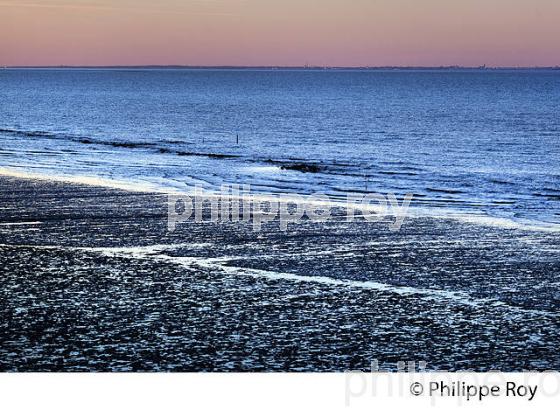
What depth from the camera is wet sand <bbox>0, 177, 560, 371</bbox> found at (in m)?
11.0

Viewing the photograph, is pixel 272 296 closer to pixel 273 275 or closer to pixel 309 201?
pixel 273 275

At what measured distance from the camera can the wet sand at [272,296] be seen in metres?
11.0

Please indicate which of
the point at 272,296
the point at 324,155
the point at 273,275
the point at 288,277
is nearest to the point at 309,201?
the point at 273,275

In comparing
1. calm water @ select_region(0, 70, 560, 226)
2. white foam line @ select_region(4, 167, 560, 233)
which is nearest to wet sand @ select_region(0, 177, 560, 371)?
white foam line @ select_region(4, 167, 560, 233)

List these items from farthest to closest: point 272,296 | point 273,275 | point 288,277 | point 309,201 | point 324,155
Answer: point 324,155
point 309,201
point 273,275
point 288,277
point 272,296

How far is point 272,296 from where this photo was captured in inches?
550

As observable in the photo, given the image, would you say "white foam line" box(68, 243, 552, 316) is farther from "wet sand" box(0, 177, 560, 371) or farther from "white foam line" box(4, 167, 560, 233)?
"white foam line" box(4, 167, 560, 233)

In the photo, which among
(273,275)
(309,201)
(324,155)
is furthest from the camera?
(324,155)

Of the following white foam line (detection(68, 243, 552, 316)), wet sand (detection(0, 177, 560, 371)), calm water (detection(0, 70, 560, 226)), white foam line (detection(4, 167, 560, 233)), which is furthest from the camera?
calm water (detection(0, 70, 560, 226))

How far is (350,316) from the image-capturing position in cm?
1286

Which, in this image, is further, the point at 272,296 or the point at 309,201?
the point at 309,201
